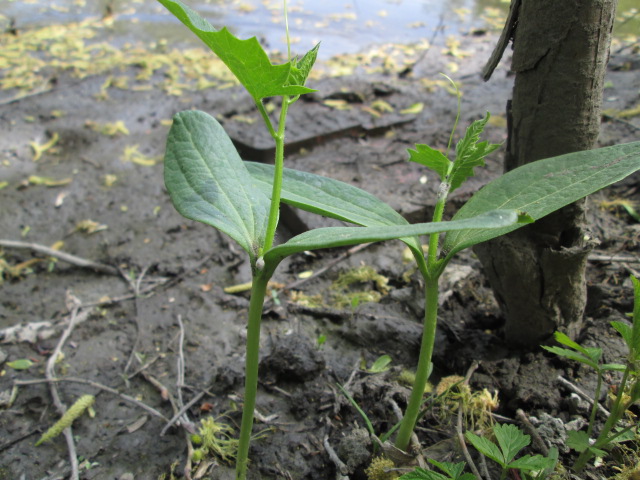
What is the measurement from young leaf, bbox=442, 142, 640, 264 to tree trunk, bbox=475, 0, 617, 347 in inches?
14.6

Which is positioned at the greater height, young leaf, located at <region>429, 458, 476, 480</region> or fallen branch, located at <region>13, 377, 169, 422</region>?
young leaf, located at <region>429, 458, 476, 480</region>

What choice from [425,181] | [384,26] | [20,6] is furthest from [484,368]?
[20,6]

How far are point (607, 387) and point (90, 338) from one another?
2166 millimetres

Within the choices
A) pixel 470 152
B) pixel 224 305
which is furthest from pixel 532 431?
pixel 224 305

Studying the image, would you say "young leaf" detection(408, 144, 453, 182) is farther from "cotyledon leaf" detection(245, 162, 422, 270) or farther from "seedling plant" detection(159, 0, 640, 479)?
"cotyledon leaf" detection(245, 162, 422, 270)

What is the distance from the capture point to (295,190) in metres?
1.43

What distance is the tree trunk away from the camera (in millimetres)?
1551

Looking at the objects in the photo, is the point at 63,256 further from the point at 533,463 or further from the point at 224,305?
the point at 533,463

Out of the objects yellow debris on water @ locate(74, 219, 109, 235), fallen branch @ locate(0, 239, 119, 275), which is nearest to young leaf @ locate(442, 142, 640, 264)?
fallen branch @ locate(0, 239, 119, 275)

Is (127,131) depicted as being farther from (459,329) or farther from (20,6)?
(20,6)

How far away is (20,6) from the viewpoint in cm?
670

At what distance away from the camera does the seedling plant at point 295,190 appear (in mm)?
1122

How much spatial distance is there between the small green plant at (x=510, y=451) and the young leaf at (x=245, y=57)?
978mm

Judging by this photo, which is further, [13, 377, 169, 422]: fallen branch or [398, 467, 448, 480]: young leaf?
[13, 377, 169, 422]: fallen branch
